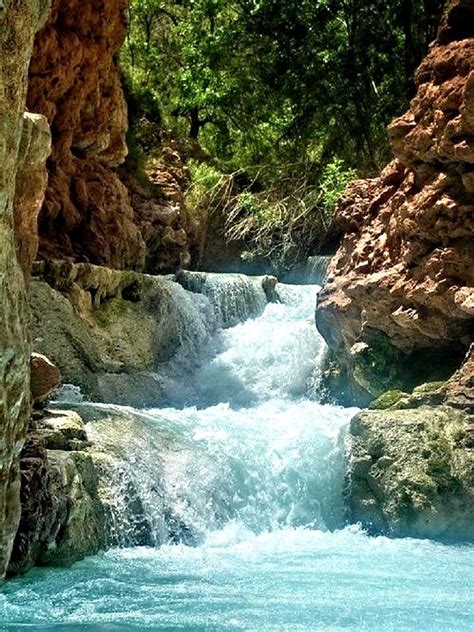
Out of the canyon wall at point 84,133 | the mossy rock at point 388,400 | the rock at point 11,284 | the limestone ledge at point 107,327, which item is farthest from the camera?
the canyon wall at point 84,133

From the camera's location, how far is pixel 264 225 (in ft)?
49.4

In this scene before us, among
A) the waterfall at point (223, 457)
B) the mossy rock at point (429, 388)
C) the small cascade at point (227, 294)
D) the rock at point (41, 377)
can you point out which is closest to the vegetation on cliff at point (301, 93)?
the small cascade at point (227, 294)

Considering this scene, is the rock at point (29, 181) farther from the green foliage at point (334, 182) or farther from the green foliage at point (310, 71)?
the green foliage at point (310, 71)

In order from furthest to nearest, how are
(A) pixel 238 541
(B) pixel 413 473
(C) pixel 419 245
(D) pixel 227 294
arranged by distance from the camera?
(D) pixel 227 294
(C) pixel 419 245
(B) pixel 413 473
(A) pixel 238 541

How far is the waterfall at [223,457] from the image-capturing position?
818cm

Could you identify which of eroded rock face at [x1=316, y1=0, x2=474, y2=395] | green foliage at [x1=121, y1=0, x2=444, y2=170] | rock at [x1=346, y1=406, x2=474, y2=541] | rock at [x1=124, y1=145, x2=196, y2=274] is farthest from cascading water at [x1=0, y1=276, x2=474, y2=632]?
rock at [x1=124, y1=145, x2=196, y2=274]

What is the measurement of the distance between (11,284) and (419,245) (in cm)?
590

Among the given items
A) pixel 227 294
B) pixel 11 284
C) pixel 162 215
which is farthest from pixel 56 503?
pixel 162 215

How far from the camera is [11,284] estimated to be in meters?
5.64

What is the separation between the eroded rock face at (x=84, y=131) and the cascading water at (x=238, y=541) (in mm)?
3405

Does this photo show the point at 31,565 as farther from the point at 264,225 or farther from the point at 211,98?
the point at 211,98

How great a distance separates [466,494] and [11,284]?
16.6ft

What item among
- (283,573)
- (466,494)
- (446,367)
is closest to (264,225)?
(446,367)

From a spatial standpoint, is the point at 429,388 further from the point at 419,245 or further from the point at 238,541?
the point at 238,541
